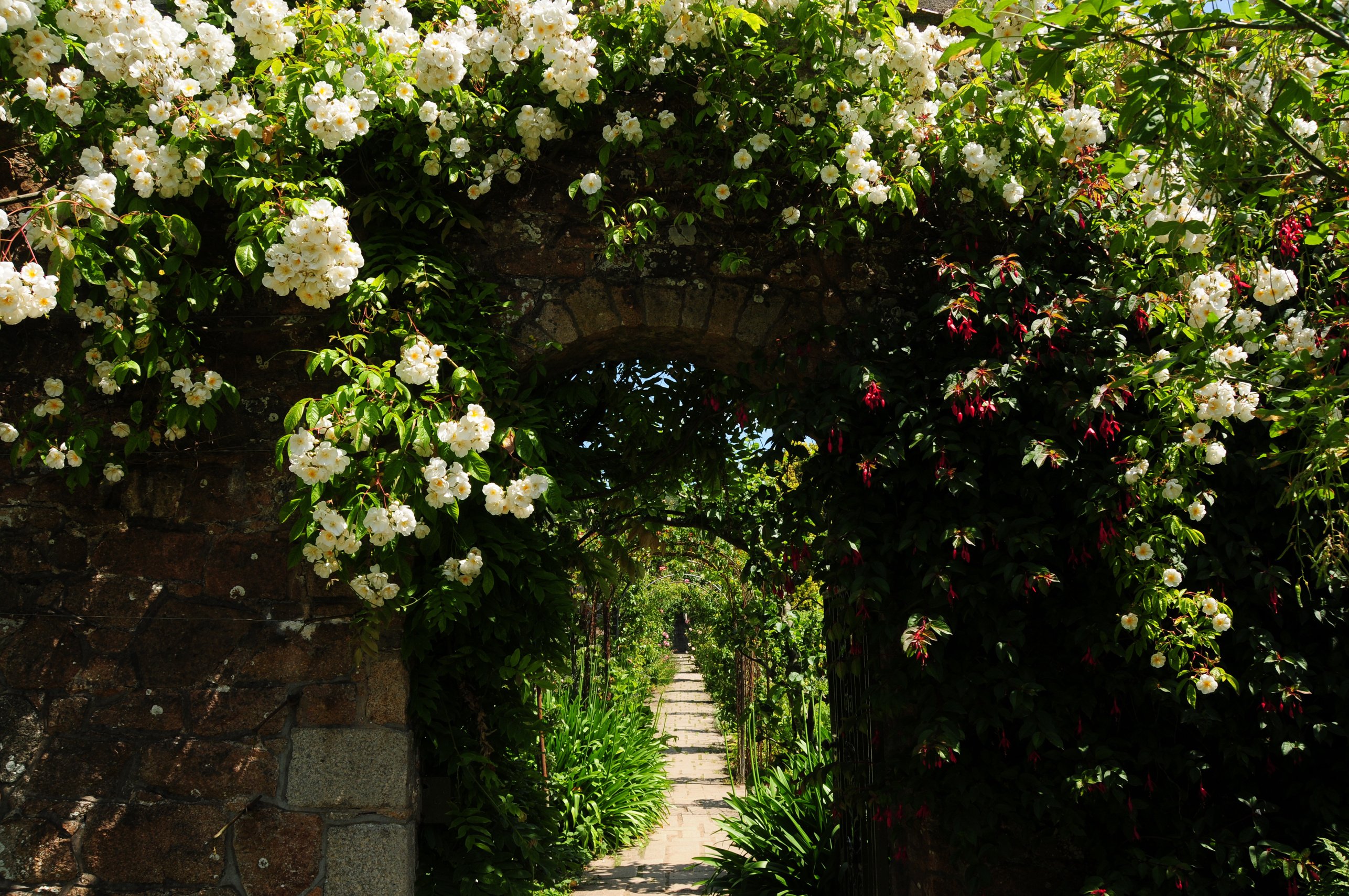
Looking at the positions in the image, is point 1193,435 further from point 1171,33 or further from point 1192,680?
point 1171,33

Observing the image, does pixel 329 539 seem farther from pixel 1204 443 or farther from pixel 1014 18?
pixel 1204 443

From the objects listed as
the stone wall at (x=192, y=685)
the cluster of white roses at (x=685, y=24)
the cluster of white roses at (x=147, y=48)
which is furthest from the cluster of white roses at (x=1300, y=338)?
the cluster of white roses at (x=147, y=48)

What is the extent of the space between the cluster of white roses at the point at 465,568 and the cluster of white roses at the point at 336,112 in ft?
3.66

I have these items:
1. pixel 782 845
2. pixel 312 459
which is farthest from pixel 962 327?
pixel 782 845

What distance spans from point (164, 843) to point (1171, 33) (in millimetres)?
3027

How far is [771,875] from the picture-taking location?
175 inches

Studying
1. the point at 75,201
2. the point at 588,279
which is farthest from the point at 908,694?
the point at 75,201

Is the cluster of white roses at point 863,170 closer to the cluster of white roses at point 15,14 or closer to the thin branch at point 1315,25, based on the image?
the thin branch at point 1315,25

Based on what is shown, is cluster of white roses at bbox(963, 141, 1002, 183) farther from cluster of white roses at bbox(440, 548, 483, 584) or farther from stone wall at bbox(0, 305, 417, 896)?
stone wall at bbox(0, 305, 417, 896)

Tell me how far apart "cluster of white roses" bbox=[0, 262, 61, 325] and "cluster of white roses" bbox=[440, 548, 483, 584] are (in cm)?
112

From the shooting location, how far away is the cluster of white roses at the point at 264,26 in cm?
243

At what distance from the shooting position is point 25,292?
2152 mm

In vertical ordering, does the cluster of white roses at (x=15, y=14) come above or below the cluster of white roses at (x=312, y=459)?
above

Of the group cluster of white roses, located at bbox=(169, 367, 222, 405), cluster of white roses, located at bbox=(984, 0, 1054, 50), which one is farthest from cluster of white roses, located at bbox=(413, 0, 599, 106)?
cluster of white roses, located at bbox=(984, 0, 1054, 50)
